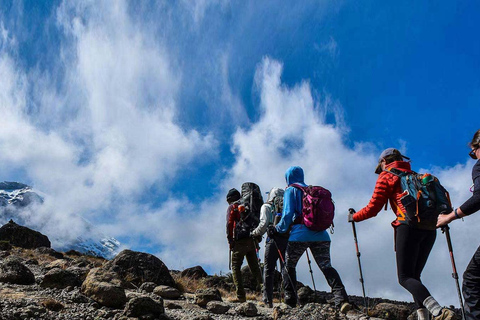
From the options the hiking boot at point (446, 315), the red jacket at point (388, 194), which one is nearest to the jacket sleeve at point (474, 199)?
Result: the red jacket at point (388, 194)

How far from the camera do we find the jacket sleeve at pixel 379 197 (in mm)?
5285

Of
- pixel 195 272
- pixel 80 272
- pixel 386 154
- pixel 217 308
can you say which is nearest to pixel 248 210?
pixel 217 308

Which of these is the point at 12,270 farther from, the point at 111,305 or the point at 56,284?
the point at 111,305

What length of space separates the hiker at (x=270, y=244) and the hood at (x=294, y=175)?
34.9 inches

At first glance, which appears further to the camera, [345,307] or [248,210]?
[248,210]

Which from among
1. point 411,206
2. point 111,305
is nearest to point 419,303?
point 411,206

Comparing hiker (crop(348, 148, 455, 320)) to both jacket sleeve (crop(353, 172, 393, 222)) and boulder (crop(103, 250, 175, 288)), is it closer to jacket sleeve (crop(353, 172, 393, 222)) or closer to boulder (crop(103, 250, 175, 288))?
jacket sleeve (crop(353, 172, 393, 222))

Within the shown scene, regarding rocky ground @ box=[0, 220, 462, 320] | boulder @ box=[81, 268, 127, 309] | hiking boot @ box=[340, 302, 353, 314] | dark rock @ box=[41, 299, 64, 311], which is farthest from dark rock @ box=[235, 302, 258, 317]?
dark rock @ box=[41, 299, 64, 311]

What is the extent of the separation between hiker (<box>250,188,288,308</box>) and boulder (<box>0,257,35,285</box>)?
417 cm

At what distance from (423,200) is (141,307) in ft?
12.5

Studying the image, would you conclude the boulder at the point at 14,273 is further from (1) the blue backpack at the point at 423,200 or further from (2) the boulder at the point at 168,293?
(1) the blue backpack at the point at 423,200

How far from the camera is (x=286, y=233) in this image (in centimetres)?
734

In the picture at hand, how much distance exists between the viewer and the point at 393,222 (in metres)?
5.22

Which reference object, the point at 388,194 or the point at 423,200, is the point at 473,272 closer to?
the point at 423,200
